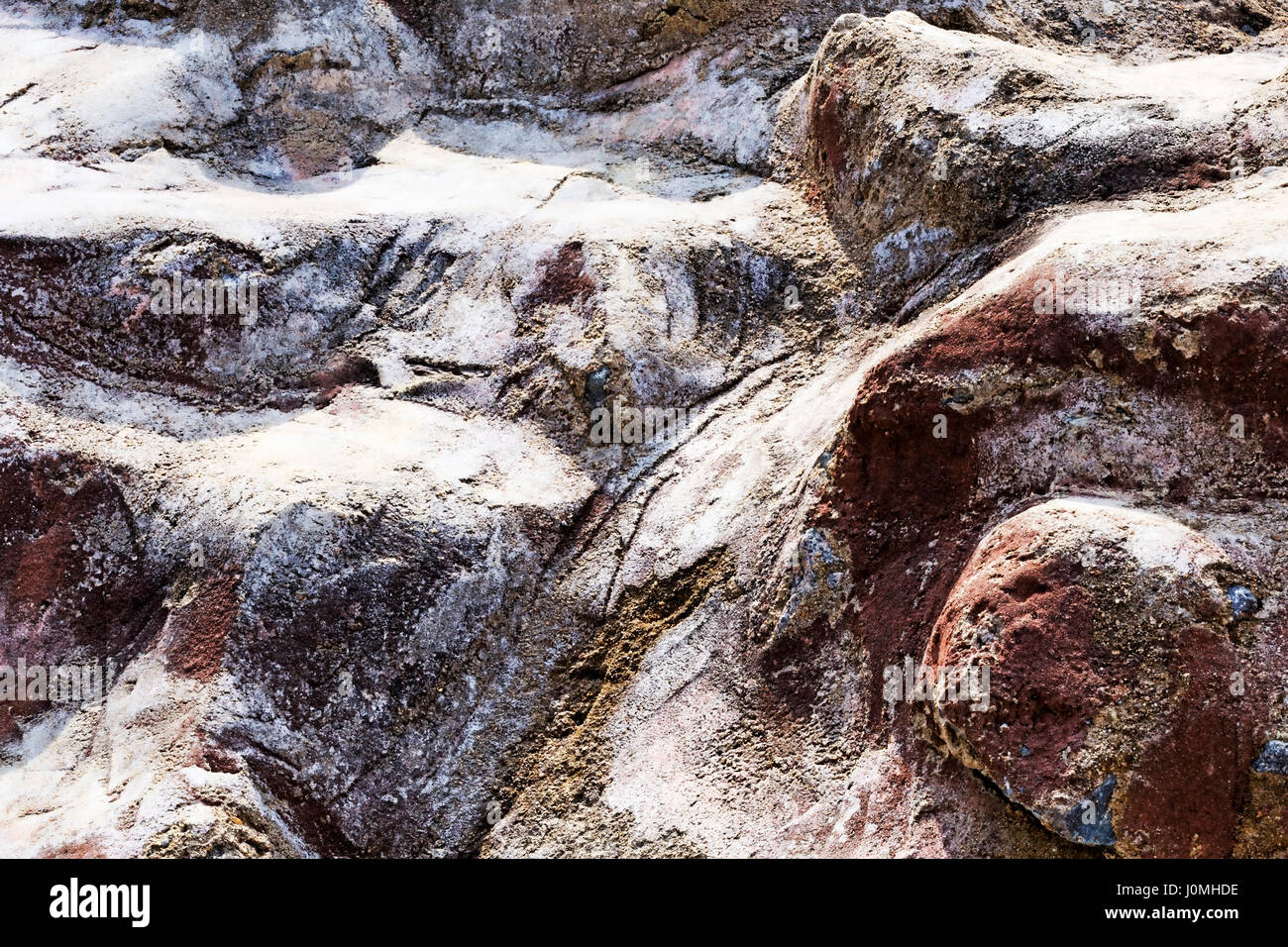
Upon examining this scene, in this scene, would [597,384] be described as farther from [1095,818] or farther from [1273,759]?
[1273,759]

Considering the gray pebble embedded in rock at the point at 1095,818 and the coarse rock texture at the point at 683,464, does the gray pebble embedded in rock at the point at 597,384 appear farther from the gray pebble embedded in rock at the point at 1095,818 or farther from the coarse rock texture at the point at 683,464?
the gray pebble embedded in rock at the point at 1095,818

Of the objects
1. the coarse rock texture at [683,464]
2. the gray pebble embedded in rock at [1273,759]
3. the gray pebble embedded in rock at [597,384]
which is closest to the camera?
the gray pebble embedded in rock at [1273,759]

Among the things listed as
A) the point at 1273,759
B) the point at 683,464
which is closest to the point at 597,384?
the point at 683,464

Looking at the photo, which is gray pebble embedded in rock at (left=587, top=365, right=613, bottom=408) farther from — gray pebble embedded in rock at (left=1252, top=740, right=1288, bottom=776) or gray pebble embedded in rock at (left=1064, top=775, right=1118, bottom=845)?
gray pebble embedded in rock at (left=1252, top=740, right=1288, bottom=776)

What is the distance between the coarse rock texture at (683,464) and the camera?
211 inches

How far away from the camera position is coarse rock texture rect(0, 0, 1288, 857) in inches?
211

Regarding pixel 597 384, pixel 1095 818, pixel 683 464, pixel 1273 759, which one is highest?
pixel 597 384

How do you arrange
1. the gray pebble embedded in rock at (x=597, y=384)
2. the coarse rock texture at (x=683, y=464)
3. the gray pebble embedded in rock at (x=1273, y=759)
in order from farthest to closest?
the gray pebble embedded in rock at (x=597, y=384), the coarse rock texture at (x=683, y=464), the gray pebble embedded in rock at (x=1273, y=759)

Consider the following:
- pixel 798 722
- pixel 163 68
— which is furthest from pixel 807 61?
pixel 798 722

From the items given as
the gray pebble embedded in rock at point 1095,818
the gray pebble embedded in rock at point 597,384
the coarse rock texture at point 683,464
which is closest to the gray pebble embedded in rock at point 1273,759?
the coarse rock texture at point 683,464

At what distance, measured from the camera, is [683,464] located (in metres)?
7.65

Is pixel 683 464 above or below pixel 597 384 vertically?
below

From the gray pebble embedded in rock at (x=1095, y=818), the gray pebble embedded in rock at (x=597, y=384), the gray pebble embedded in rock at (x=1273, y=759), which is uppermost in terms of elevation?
the gray pebble embedded in rock at (x=597, y=384)

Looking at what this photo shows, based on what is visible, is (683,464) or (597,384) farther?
(597,384)
